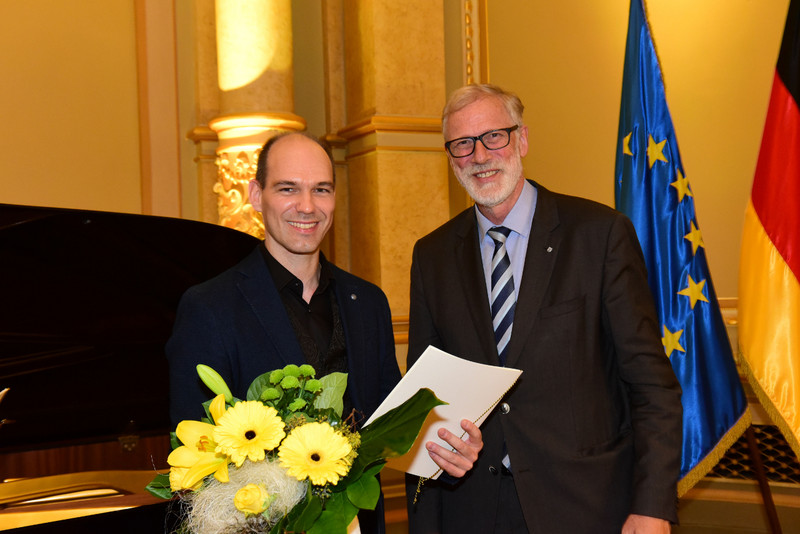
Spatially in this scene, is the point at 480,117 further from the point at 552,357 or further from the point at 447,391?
the point at 447,391

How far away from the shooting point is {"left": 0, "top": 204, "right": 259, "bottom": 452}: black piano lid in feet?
9.84

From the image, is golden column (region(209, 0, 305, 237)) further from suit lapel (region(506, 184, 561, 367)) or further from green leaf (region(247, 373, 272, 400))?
green leaf (region(247, 373, 272, 400))

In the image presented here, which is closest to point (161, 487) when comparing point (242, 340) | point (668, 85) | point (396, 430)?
point (396, 430)

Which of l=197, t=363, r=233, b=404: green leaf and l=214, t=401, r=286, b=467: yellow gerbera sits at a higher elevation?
l=197, t=363, r=233, b=404: green leaf

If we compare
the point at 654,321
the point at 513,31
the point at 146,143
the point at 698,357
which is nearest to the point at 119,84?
the point at 146,143

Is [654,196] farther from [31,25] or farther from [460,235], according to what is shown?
[31,25]

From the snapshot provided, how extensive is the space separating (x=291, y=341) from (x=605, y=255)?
806mm

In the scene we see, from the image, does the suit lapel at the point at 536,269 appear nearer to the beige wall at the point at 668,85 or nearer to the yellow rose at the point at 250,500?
the yellow rose at the point at 250,500

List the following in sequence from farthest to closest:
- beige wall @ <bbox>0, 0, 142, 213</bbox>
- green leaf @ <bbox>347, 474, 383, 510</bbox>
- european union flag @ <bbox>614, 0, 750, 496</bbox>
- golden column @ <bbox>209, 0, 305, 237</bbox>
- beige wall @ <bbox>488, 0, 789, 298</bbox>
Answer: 1. beige wall @ <bbox>0, 0, 142, 213</bbox>
2. golden column @ <bbox>209, 0, 305, 237</bbox>
3. beige wall @ <bbox>488, 0, 789, 298</bbox>
4. european union flag @ <bbox>614, 0, 750, 496</bbox>
5. green leaf @ <bbox>347, 474, 383, 510</bbox>

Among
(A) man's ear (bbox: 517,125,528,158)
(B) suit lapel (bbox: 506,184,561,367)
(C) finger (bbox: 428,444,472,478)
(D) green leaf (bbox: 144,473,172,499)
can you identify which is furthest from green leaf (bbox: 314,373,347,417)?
(A) man's ear (bbox: 517,125,528,158)

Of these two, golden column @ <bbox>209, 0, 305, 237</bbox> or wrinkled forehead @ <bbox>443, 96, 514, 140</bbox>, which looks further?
golden column @ <bbox>209, 0, 305, 237</bbox>

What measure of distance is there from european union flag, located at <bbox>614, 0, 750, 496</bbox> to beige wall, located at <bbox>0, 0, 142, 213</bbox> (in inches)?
135

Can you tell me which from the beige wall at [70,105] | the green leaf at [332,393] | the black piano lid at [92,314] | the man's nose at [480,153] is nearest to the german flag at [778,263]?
the man's nose at [480,153]

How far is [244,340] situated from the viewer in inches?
71.0
